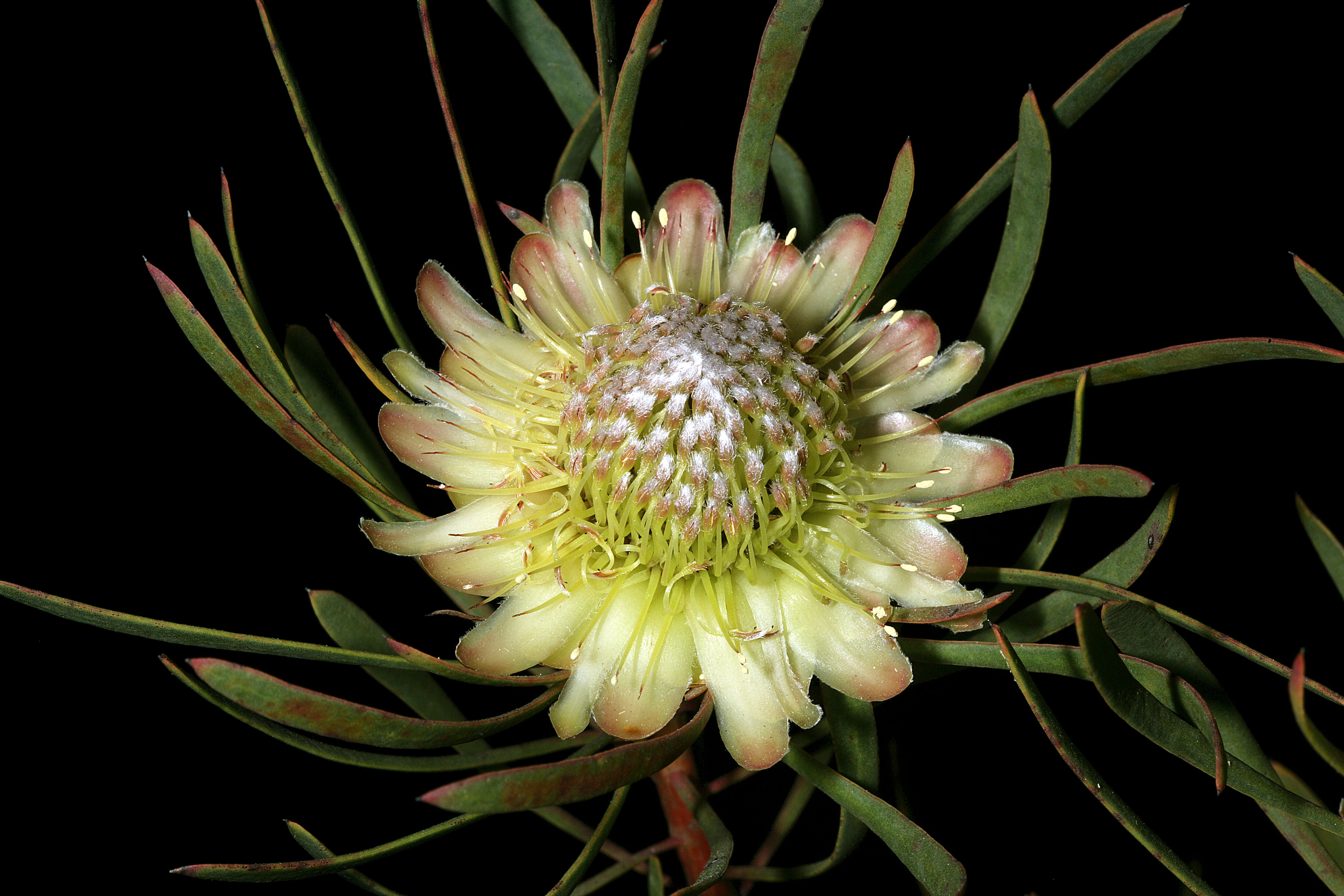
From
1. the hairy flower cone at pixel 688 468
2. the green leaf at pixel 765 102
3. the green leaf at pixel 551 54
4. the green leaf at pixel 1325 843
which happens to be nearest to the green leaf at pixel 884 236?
the hairy flower cone at pixel 688 468

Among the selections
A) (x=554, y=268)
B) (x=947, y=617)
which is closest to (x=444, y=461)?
(x=554, y=268)

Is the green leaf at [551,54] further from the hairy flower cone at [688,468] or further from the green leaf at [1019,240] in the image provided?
the green leaf at [1019,240]

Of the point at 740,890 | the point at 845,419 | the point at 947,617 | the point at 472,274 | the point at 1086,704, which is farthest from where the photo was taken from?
the point at 1086,704

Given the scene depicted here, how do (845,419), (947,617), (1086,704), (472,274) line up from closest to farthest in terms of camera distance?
1. (947,617)
2. (845,419)
3. (472,274)
4. (1086,704)

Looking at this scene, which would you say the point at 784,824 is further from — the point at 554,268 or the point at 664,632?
the point at 554,268

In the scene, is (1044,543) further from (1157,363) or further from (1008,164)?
(1008,164)

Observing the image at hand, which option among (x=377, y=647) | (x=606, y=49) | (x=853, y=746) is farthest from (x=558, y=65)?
(x=853, y=746)
